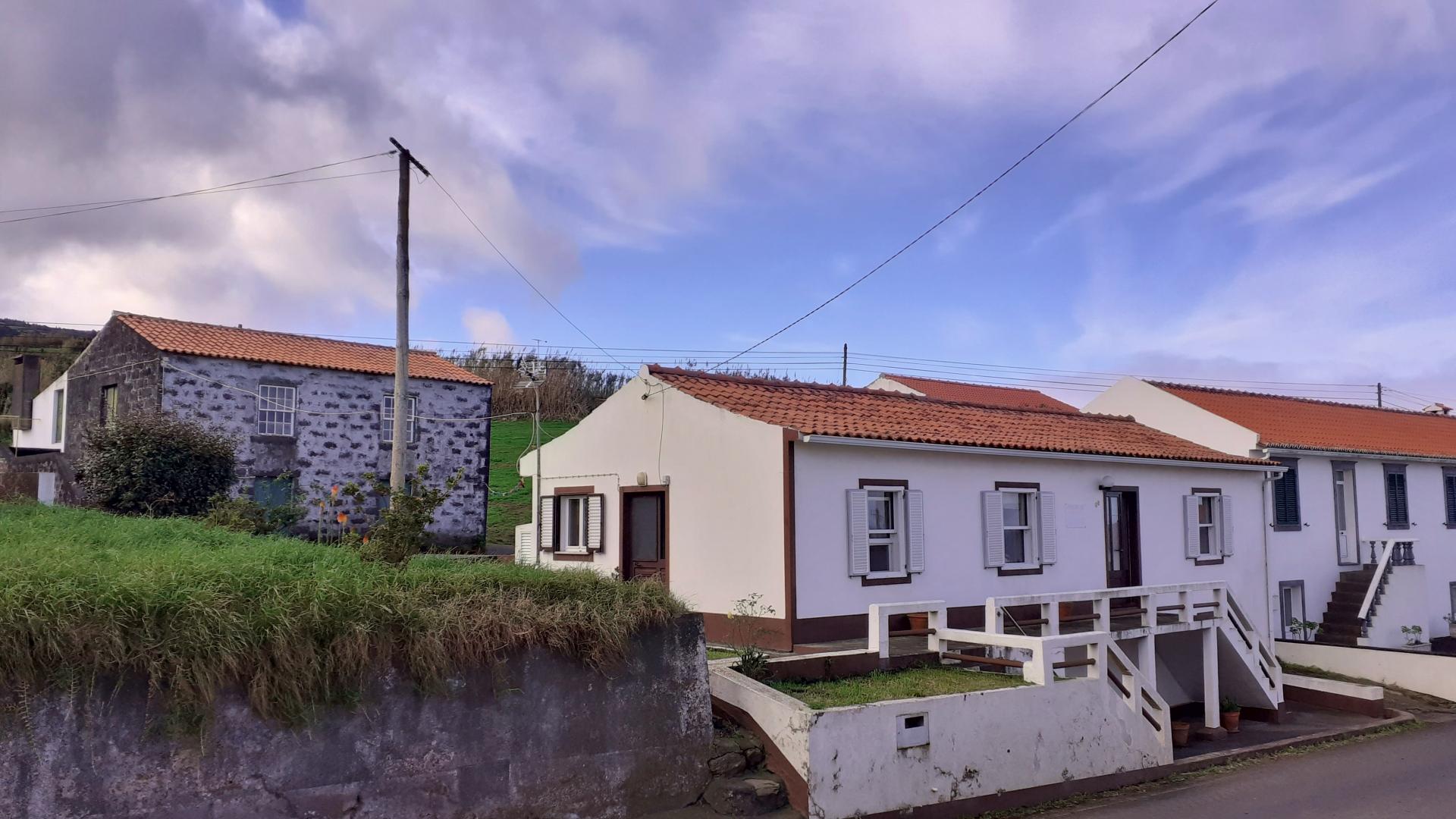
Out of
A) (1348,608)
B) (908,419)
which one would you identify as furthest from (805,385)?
(1348,608)

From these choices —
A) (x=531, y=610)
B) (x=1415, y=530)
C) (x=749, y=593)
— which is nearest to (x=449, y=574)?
(x=531, y=610)

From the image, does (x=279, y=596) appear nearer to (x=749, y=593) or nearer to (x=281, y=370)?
(x=749, y=593)

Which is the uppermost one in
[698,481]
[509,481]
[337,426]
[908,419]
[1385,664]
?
[337,426]

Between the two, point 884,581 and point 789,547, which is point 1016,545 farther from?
point 789,547

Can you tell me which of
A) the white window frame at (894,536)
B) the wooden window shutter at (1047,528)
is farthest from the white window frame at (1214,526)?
the white window frame at (894,536)

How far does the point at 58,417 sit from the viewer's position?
94.9ft

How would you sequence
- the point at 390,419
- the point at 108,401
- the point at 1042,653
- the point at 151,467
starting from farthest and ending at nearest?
1. the point at 390,419
2. the point at 108,401
3. the point at 151,467
4. the point at 1042,653

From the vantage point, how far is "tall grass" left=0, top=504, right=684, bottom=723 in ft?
20.2

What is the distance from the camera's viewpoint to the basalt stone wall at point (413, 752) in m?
6.16

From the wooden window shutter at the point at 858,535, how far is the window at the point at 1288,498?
11842mm

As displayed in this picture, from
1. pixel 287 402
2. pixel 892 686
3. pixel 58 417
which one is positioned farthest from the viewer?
pixel 58 417

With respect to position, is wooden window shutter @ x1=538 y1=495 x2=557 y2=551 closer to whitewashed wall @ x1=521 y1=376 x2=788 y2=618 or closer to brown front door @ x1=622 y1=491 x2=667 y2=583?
whitewashed wall @ x1=521 y1=376 x2=788 y2=618

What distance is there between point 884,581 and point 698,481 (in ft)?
10.0

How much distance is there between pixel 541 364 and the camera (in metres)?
50.1
